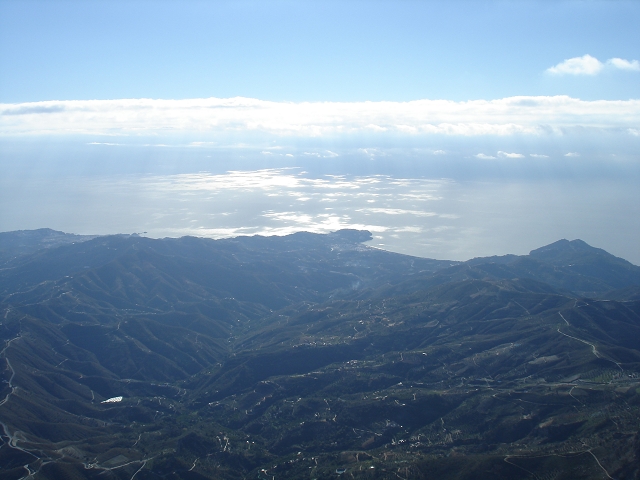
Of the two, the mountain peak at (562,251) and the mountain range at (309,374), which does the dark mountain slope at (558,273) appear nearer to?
the mountain peak at (562,251)

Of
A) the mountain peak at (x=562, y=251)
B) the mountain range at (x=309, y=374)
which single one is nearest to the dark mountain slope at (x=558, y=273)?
the mountain peak at (x=562, y=251)

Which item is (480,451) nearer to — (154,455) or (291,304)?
(154,455)

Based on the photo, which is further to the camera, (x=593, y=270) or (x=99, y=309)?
(x=593, y=270)

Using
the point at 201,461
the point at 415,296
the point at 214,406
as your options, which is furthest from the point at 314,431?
the point at 415,296

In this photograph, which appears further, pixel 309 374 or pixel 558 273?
pixel 558 273

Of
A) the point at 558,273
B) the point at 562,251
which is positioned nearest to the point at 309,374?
the point at 558,273

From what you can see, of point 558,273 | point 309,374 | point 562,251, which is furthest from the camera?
point 562,251

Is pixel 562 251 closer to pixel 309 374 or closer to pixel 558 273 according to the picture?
pixel 558 273

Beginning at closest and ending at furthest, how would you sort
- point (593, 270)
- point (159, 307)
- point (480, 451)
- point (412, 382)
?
1. point (480, 451)
2. point (412, 382)
3. point (159, 307)
4. point (593, 270)

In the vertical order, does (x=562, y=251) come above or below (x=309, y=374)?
below
